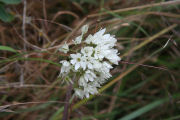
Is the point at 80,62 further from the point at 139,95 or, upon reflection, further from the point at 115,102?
the point at 139,95

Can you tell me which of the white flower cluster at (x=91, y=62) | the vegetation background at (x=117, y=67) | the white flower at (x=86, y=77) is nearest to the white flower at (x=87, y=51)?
the white flower cluster at (x=91, y=62)

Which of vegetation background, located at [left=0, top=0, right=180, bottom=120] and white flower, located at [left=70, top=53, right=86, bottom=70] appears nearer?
white flower, located at [left=70, top=53, right=86, bottom=70]

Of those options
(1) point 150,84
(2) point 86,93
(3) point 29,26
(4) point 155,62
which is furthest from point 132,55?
(3) point 29,26

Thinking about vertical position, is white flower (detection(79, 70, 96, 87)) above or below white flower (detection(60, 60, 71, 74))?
below

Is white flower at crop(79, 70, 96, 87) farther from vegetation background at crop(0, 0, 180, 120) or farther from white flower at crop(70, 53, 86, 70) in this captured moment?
vegetation background at crop(0, 0, 180, 120)

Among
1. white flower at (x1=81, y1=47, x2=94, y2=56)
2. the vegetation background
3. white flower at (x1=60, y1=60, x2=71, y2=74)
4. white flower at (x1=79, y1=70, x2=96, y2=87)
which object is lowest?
white flower at (x1=79, y1=70, x2=96, y2=87)

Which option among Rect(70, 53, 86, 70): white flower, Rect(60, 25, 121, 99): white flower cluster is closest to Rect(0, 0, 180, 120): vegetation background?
Rect(60, 25, 121, 99): white flower cluster

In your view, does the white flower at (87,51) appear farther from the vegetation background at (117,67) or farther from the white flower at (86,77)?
the vegetation background at (117,67)
